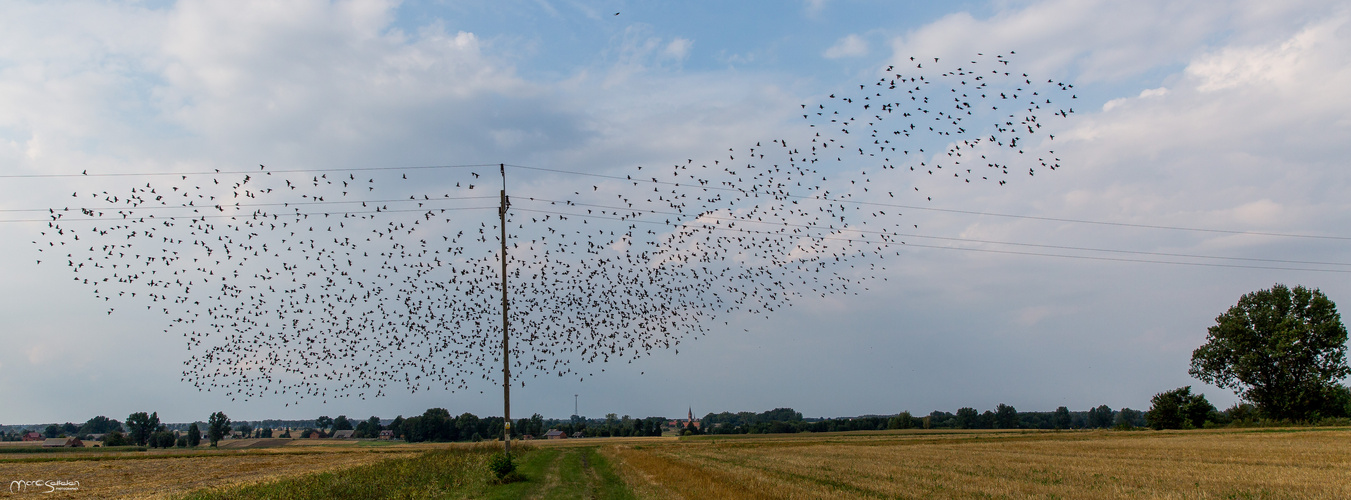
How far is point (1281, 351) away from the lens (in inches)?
3027

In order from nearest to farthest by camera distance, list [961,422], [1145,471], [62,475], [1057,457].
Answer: [1145,471] → [1057,457] → [62,475] → [961,422]

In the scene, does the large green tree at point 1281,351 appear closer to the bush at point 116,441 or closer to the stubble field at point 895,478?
the stubble field at point 895,478

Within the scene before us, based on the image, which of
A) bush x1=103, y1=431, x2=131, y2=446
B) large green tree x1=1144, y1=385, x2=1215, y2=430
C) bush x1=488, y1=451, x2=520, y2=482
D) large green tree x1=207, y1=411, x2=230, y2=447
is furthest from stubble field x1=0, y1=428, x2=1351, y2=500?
large green tree x1=207, y1=411, x2=230, y2=447

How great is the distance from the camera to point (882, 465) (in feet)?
117

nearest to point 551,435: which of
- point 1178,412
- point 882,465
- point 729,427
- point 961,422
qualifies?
point 729,427

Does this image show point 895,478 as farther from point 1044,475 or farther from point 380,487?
point 380,487

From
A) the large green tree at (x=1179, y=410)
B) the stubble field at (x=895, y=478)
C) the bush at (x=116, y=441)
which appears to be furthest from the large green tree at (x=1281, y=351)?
the bush at (x=116, y=441)

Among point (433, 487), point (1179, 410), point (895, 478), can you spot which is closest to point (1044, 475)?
point (895, 478)

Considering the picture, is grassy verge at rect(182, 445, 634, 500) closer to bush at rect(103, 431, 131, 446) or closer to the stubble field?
the stubble field

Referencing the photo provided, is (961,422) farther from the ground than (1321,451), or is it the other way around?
(1321,451)

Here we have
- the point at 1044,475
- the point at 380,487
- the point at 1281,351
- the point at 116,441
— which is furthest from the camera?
the point at 116,441

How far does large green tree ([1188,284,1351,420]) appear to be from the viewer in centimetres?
7638

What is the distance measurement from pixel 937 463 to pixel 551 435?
A: 14573 centimetres

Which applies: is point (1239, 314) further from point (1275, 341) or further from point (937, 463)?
point (937, 463)
